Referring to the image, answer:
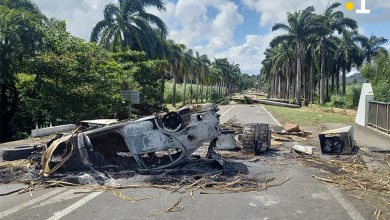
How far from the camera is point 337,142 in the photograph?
811cm

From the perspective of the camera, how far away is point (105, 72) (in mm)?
14844

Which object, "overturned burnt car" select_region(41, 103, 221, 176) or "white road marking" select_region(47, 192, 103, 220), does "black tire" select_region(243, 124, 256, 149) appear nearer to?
"overturned burnt car" select_region(41, 103, 221, 176)

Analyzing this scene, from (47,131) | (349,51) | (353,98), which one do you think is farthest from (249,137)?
(349,51)

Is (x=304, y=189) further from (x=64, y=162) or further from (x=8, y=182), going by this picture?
(x=8, y=182)

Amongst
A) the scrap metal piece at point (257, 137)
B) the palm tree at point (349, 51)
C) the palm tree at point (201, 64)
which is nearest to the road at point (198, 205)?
the scrap metal piece at point (257, 137)

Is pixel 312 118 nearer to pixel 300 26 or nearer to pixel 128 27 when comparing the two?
pixel 128 27

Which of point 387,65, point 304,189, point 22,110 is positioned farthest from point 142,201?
point 387,65

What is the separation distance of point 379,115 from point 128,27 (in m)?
17.4

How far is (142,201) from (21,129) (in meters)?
11.6

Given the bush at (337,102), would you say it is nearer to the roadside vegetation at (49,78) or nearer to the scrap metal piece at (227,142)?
the roadside vegetation at (49,78)

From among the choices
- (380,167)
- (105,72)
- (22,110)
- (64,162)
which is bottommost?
(380,167)

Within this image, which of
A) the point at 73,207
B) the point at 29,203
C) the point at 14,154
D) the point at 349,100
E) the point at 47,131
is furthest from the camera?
the point at 349,100

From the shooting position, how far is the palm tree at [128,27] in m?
22.1

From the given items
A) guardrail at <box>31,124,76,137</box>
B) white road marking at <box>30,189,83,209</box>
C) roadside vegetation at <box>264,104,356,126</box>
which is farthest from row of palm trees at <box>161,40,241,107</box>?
white road marking at <box>30,189,83,209</box>
